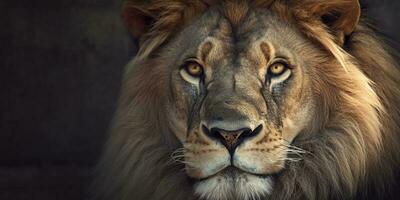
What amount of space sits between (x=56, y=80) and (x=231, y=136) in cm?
245

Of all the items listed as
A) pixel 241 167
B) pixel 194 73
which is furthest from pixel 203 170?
pixel 194 73

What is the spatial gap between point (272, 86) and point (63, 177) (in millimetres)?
2289

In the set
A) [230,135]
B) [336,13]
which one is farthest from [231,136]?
[336,13]

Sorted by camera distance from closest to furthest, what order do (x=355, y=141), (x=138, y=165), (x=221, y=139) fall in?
(x=221, y=139) → (x=355, y=141) → (x=138, y=165)

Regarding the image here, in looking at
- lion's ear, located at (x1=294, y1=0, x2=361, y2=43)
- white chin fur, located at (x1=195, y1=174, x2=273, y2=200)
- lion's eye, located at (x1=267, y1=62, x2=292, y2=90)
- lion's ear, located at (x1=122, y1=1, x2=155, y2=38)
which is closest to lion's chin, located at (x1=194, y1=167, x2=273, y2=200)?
white chin fur, located at (x1=195, y1=174, x2=273, y2=200)

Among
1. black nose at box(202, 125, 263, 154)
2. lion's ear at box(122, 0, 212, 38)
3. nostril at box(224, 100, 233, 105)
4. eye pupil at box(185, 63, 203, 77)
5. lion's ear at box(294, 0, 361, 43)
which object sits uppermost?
lion's ear at box(294, 0, 361, 43)

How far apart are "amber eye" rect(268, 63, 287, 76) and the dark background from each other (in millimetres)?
1949

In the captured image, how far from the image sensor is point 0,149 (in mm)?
6723

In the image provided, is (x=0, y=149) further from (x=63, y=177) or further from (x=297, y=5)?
(x=297, y=5)


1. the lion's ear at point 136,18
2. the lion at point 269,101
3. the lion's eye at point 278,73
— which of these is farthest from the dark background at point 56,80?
the lion's eye at point 278,73

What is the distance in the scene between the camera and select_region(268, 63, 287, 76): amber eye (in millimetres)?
4863

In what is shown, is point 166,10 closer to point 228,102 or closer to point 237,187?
point 228,102

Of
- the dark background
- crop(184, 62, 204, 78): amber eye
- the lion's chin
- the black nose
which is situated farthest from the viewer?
the dark background

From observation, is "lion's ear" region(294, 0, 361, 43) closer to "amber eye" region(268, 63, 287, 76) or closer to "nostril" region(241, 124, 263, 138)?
"amber eye" region(268, 63, 287, 76)
